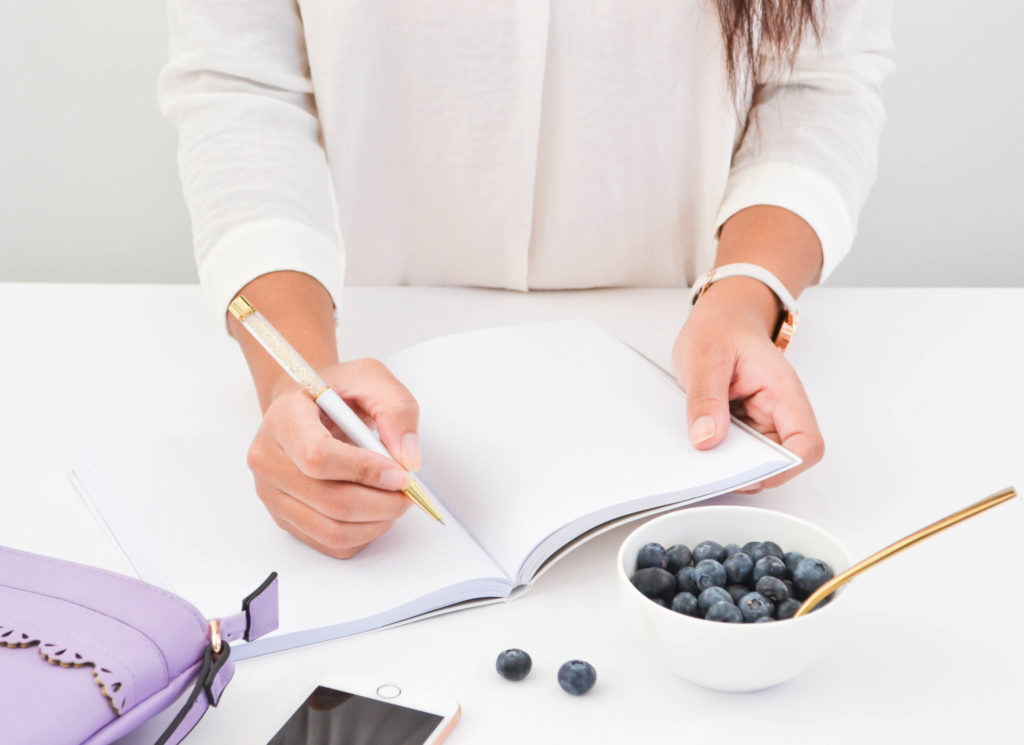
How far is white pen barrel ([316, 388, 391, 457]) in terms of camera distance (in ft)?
2.50

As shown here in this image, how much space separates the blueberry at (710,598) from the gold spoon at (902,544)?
4 centimetres

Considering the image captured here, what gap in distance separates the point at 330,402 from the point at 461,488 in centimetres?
13

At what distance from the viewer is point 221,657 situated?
575 mm

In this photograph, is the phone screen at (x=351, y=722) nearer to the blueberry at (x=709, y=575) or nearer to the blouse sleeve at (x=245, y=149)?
the blueberry at (x=709, y=575)

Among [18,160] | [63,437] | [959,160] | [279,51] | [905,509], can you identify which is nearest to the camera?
[905,509]

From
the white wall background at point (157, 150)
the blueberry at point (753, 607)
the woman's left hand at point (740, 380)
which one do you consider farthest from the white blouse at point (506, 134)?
the white wall background at point (157, 150)

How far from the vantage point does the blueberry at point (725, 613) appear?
596 millimetres

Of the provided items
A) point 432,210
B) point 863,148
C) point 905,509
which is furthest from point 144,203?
point 905,509

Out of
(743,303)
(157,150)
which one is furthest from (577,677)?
(157,150)

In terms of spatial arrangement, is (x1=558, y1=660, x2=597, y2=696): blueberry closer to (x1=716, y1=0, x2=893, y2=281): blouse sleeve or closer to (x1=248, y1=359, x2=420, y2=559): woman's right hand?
(x1=248, y1=359, x2=420, y2=559): woman's right hand

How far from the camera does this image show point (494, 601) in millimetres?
722

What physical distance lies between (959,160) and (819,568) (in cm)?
216

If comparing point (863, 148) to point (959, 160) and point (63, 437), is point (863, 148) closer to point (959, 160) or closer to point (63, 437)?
point (63, 437)

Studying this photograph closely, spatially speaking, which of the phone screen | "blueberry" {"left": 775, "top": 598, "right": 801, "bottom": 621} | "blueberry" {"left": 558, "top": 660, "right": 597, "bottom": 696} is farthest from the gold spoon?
the phone screen
